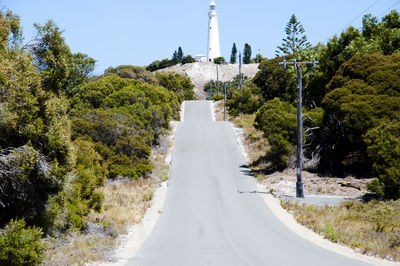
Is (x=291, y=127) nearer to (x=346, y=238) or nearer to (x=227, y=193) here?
(x=227, y=193)

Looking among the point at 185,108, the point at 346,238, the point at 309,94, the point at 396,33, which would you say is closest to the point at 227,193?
the point at 346,238

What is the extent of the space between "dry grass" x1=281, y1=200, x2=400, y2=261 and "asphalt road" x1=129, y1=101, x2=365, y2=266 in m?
1.12

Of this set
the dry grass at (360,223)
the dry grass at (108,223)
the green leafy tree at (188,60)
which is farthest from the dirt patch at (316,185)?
the green leafy tree at (188,60)

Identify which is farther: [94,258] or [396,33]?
[396,33]

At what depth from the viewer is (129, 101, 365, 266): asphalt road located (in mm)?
10578

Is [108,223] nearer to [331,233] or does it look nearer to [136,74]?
[331,233]

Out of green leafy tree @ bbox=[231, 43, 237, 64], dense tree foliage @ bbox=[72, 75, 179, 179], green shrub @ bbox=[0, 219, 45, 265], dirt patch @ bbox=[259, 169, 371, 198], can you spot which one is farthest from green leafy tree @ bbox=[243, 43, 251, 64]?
green shrub @ bbox=[0, 219, 45, 265]

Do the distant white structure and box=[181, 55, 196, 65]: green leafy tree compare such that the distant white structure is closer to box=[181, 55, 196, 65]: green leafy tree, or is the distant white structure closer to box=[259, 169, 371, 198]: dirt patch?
box=[181, 55, 196, 65]: green leafy tree

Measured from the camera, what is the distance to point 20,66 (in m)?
8.89

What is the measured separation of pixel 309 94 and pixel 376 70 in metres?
10.8

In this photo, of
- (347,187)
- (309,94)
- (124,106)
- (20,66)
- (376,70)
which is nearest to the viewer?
(20,66)

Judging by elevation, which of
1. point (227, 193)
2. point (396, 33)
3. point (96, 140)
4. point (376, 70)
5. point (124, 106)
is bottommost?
point (227, 193)

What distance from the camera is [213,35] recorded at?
111688 mm

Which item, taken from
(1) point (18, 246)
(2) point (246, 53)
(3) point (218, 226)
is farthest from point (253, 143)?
(2) point (246, 53)
